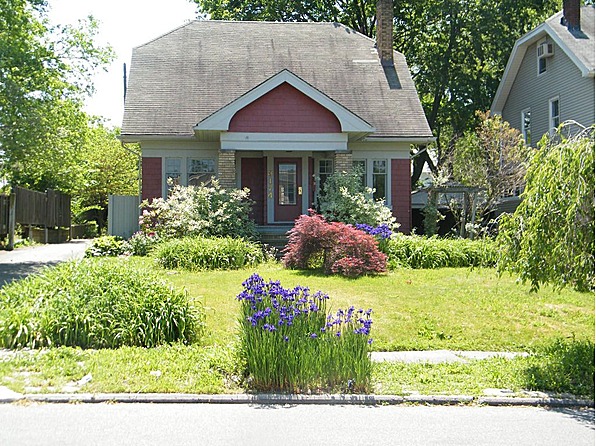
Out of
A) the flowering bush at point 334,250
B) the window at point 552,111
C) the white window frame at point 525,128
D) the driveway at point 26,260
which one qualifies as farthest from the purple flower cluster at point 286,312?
the white window frame at point 525,128

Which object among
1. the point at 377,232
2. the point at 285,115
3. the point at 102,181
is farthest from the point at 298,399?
the point at 102,181

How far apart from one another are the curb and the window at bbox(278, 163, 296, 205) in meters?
15.6

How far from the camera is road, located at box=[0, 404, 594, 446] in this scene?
231 inches

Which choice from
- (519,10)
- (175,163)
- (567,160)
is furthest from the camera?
(519,10)

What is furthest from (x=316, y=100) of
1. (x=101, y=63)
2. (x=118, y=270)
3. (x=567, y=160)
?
(x=567, y=160)

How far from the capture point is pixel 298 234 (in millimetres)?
16203

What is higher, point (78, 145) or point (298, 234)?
point (78, 145)

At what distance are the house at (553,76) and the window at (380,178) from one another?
7118mm

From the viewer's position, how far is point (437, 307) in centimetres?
1149

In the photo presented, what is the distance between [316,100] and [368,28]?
60.6 feet

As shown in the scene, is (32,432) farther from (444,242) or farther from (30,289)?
(444,242)

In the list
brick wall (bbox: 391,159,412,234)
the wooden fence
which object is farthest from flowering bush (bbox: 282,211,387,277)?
the wooden fence

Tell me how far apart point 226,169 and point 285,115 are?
2354mm

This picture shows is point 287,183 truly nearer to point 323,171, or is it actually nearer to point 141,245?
point 323,171
